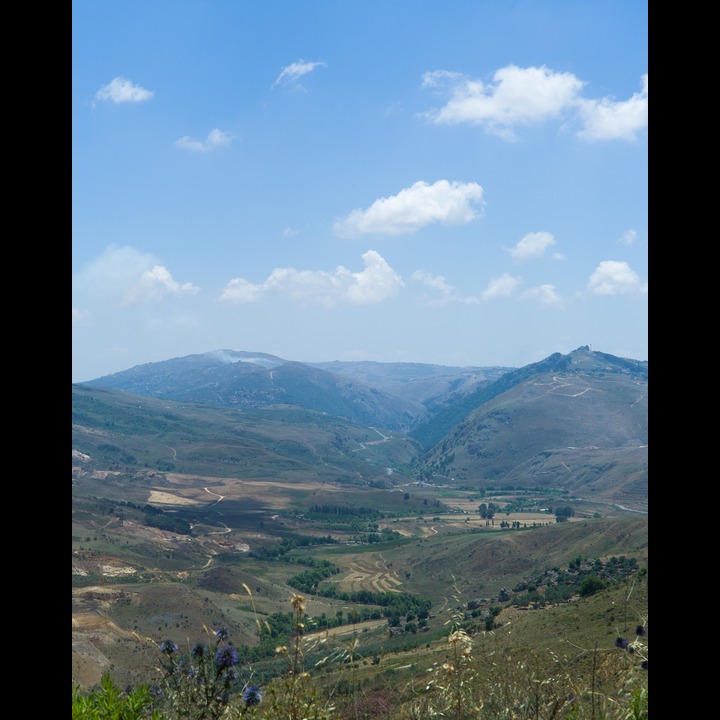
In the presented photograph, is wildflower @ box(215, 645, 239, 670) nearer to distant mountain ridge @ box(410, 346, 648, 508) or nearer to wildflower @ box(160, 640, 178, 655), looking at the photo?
wildflower @ box(160, 640, 178, 655)

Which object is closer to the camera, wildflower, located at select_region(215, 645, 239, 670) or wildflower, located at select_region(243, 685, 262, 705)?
wildflower, located at select_region(243, 685, 262, 705)

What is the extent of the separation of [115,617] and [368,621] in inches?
693

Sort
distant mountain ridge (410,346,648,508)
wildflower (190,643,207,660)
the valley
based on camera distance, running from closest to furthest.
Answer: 1. wildflower (190,643,207,660)
2. the valley
3. distant mountain ridge (410,346,648,508)

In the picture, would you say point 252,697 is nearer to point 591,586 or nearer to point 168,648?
point 168,648

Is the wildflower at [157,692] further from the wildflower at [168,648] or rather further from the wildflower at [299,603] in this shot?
the wildflower at [299,603]

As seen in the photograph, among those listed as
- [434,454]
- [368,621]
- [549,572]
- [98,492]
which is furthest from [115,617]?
[434,454]

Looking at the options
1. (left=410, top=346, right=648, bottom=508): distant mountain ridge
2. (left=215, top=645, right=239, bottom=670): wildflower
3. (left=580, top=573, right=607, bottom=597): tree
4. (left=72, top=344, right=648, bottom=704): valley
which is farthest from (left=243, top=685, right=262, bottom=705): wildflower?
(left=410, top=346, right=648, bottom=508): distant mountain ridge

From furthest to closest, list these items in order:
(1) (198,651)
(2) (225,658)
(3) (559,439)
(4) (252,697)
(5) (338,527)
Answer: (3) (559,439)
(5) (338,527)
(1) (198,651)
(2) (225,658)
(4) (252,697)

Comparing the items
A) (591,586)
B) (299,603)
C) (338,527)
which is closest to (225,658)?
(299,603)

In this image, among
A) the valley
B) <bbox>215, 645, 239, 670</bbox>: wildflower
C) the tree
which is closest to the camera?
<bbox>215, 645, 239, 670</bbox>: wildflower

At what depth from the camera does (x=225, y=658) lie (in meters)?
2.79

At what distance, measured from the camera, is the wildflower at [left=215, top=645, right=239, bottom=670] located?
9.12 feet
